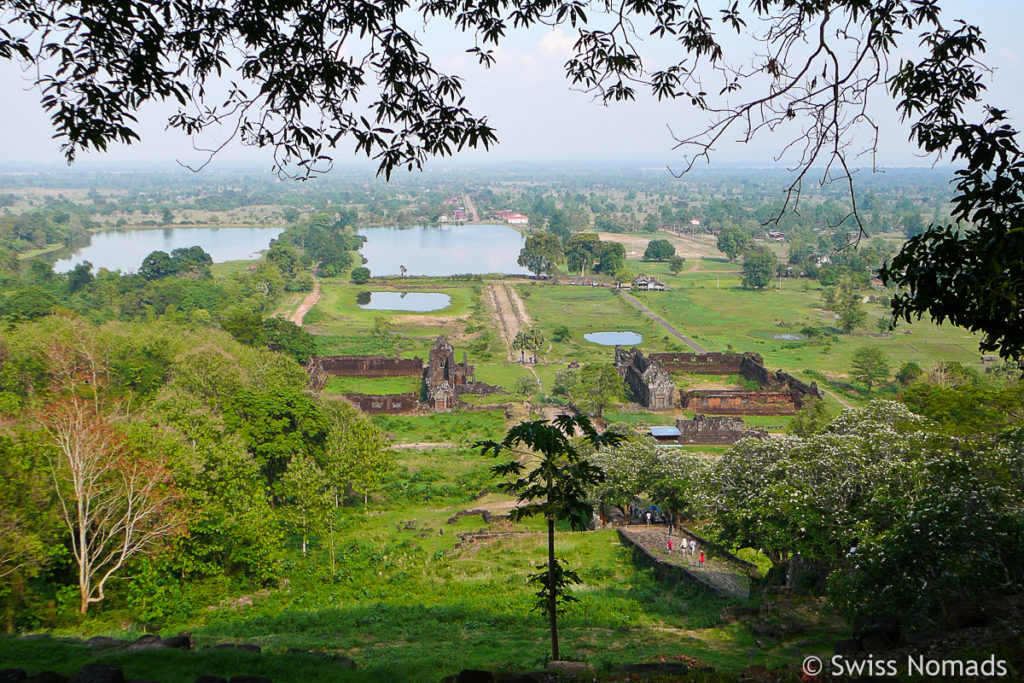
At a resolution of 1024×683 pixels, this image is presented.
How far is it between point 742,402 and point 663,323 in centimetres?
1854

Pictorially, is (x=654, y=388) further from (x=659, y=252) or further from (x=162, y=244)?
(x=162, y=244)

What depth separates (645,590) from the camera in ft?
44.5

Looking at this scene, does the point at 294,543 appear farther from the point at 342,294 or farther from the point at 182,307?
the point at 342,294

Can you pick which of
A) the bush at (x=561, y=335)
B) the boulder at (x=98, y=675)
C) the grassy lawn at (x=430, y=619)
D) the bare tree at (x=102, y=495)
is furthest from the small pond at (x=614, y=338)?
the boulder at (x=98, y=675)

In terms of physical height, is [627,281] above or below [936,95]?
below

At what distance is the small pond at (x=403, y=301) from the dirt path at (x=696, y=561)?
1575 inches

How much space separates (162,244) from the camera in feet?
306

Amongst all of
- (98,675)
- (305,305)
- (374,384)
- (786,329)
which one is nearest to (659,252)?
(786,329)

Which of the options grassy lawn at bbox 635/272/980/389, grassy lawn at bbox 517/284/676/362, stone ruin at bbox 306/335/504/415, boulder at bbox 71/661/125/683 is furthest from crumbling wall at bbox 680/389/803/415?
boulder at bbox 71/661/125/683

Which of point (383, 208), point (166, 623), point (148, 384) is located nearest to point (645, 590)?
point (166, 623)

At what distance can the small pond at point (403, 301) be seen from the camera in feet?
187

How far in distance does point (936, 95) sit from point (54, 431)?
13.9m

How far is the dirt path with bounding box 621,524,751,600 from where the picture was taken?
1371 centimetres

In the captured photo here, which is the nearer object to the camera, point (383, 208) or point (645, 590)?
point (645, 590)
